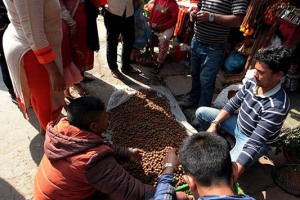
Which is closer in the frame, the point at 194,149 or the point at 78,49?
the point at 194,149

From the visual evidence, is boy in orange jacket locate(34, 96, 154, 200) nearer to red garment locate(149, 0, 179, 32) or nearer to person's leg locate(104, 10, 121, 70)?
person's leg locate(104, 10, 121, 70)

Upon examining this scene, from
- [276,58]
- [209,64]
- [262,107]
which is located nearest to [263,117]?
Answer: [262,107]

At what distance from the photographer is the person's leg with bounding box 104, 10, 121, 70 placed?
3.96 metres

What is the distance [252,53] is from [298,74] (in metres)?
0.71

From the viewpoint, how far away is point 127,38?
4.22 metres

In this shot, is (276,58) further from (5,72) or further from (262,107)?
(5,72)

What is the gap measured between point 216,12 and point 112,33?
160 centimetres

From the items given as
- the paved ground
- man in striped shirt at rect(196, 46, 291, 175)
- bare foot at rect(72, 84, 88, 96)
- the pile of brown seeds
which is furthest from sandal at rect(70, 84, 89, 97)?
man in striped shirt at rect(196, 46, 291, 175)

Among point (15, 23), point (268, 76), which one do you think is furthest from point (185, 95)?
point (15, 23)

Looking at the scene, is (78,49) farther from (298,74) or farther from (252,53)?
(298,74)

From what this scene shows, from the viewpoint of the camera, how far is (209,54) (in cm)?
328

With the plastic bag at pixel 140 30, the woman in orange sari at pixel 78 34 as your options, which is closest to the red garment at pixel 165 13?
the plastic bag at pixel 140 30

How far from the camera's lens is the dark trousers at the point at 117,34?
13.0 ft

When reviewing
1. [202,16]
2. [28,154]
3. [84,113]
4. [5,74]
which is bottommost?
[28,154]
